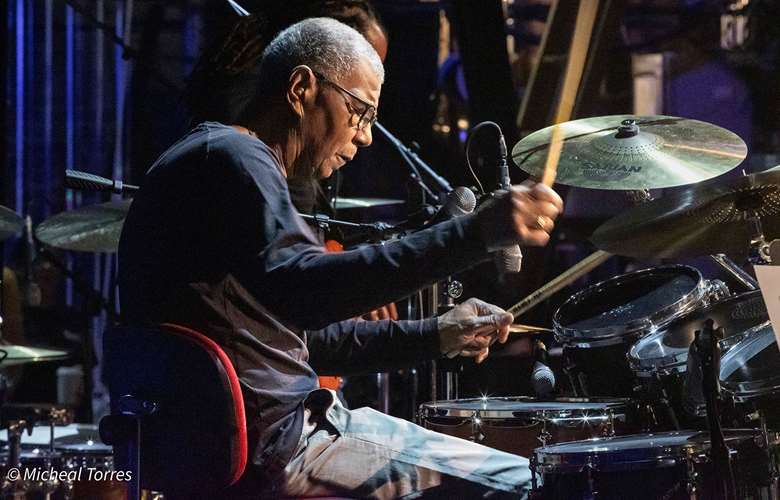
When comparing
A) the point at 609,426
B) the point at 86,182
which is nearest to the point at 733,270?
the point at 609,426

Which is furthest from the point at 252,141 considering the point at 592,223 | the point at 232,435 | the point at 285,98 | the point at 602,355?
the point at 592,223

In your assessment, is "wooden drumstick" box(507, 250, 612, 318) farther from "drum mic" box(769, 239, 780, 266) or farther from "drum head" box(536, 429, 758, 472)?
"drum mic" box(769, 239, 780, 266)

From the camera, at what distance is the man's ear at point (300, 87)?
2000 millimetres

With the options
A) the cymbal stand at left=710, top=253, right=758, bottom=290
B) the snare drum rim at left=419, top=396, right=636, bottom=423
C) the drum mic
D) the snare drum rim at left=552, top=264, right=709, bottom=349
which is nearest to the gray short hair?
the drum mic

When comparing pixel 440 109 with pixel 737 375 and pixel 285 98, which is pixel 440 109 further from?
pixel 285 98

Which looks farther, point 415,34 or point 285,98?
point 415,34

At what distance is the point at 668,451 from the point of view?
2.03 meters

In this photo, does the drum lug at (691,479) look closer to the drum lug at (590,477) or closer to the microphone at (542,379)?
the drum lug at (590,477)

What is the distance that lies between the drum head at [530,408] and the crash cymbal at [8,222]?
1.66m

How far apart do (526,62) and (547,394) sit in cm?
494

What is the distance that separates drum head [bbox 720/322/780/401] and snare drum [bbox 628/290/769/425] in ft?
0.22

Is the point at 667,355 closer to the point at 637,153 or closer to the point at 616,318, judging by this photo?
the point at 616,318

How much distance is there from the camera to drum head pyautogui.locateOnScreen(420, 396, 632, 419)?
2717 mm

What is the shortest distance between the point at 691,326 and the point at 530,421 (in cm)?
69
